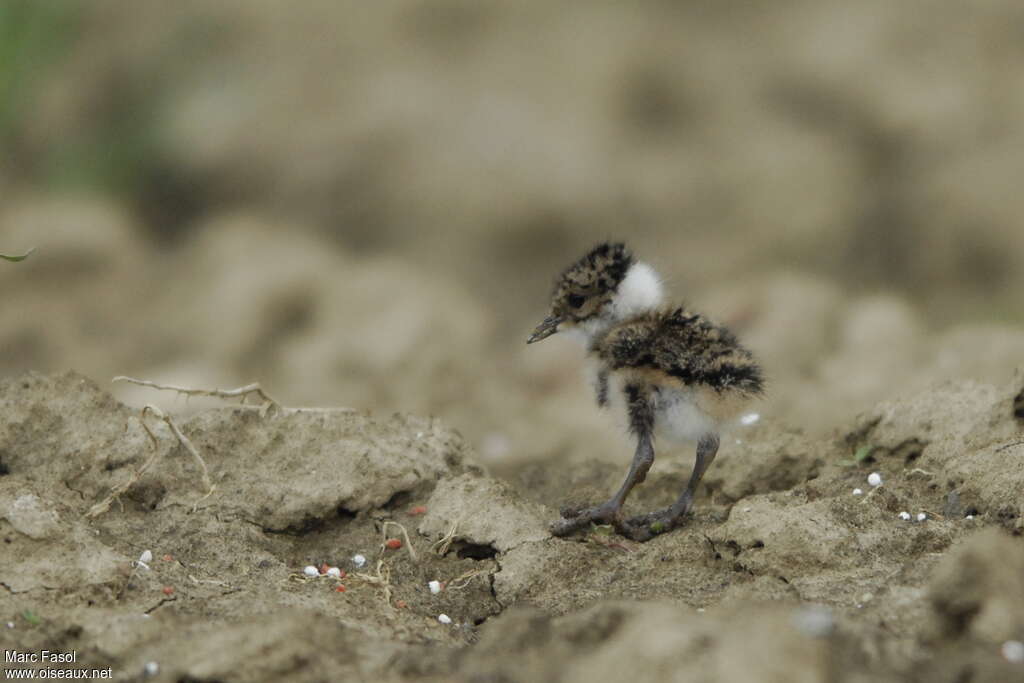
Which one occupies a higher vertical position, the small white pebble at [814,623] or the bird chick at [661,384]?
the bird chick at [661,384]

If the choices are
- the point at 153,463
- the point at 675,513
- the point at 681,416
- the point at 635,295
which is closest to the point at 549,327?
the point at 635,295

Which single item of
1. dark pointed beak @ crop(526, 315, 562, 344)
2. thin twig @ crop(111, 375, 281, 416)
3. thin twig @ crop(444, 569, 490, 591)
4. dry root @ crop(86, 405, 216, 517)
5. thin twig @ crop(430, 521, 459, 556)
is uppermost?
dark pointed beak @ crop(526, 315, 562, 344)

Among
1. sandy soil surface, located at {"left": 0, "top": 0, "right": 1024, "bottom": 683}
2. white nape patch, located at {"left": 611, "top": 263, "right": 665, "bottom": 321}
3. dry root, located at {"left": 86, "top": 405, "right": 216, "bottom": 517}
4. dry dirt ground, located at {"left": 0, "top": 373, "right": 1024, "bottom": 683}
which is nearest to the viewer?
dry dirt ground, located at {"left": 0, "top": 373, "right": 1024, "bottom": 683}

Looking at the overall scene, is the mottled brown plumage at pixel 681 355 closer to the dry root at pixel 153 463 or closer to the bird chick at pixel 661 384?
the bird chick at pixel 661 384

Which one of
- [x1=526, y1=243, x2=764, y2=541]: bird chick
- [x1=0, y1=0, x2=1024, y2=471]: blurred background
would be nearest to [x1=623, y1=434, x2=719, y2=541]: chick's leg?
[x1=526, y1=243, x2=764, y2=541]: bird chick

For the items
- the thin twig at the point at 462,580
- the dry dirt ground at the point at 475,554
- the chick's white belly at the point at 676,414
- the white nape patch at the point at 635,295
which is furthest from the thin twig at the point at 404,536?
the white nape patch at the point at 635,295

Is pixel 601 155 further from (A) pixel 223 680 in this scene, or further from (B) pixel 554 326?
(A) pixel 223 680

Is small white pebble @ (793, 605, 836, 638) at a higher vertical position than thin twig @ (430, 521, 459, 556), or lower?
lower

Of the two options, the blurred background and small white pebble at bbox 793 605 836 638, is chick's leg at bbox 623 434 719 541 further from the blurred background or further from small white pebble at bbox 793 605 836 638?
the blurred background
